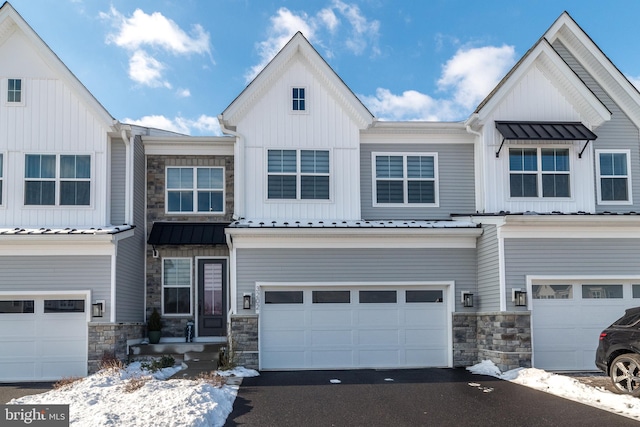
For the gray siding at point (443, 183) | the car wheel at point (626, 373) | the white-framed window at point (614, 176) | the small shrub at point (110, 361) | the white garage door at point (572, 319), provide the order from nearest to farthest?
the car wheel at point (626, 373) < the small shrub at point (110, 361) < the white garage door at point (572, 319) < the white-framed window at point (614, 176) < the gray siding at point (443, 183)

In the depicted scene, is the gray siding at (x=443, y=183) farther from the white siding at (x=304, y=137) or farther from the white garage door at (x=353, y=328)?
the white garage door at (x=353, y=328)

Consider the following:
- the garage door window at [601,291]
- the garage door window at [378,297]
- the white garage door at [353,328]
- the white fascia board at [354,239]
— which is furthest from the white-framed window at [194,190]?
the garage door window at [601,291]

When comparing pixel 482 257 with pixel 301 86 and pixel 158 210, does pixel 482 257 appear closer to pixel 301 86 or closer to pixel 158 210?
pixel 301 86

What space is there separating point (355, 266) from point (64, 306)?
22.1 feet

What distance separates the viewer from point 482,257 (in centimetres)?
1497

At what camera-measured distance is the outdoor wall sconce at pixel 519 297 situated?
13.7 metres

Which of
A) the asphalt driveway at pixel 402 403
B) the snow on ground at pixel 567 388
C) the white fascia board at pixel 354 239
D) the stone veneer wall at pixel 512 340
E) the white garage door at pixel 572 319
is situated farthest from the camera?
the white fascia board at pixel 354 239

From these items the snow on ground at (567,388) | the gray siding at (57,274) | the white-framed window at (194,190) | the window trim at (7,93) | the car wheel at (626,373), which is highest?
the window trim at (7,93)

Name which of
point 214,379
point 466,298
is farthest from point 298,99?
point 214,379

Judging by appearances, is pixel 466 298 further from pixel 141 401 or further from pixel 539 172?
pixel 141 401

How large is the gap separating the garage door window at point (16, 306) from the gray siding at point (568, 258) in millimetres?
10746

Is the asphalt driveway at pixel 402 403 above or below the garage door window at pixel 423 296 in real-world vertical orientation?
below

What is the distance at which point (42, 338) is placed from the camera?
14.3 meters

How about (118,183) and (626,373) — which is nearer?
(626,373)
